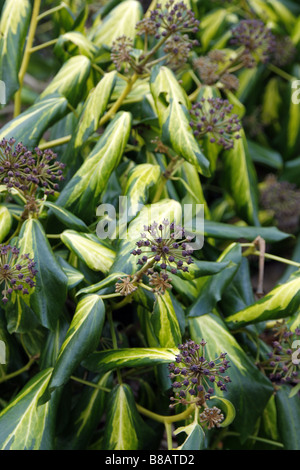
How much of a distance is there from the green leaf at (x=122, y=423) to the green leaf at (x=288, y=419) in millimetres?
308

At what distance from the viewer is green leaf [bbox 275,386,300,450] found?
1.17 metres

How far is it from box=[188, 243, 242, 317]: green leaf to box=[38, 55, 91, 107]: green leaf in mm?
546

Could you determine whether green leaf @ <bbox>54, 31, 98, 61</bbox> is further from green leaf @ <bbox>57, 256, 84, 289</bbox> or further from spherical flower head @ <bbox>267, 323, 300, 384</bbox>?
spherical flower head @ <bbox>267, 323, 300, 384</bbox>

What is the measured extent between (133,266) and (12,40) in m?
0.68

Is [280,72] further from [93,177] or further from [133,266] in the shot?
[133,266]

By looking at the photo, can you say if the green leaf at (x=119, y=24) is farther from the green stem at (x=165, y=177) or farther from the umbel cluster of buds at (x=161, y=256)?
the umbel cluster of buds at (x=161, y=256)

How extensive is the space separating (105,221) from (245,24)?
653mm

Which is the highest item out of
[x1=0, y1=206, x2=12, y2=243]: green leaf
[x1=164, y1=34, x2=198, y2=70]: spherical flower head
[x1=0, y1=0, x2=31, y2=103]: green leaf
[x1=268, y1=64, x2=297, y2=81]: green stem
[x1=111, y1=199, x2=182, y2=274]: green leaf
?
[x1=0, y1=0, x2=31, y2=103]: green leaf

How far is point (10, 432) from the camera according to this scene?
3.34 feet

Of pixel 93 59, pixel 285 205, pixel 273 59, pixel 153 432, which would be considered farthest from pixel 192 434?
pixel 273 59

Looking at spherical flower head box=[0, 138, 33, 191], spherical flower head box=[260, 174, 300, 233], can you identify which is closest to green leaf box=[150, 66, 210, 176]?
spherical flower head box=[0, 138, 33, 191]

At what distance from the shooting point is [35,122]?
1.21 metres

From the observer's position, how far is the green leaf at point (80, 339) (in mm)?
938

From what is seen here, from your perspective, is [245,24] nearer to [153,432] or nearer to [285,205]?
[285,205]
